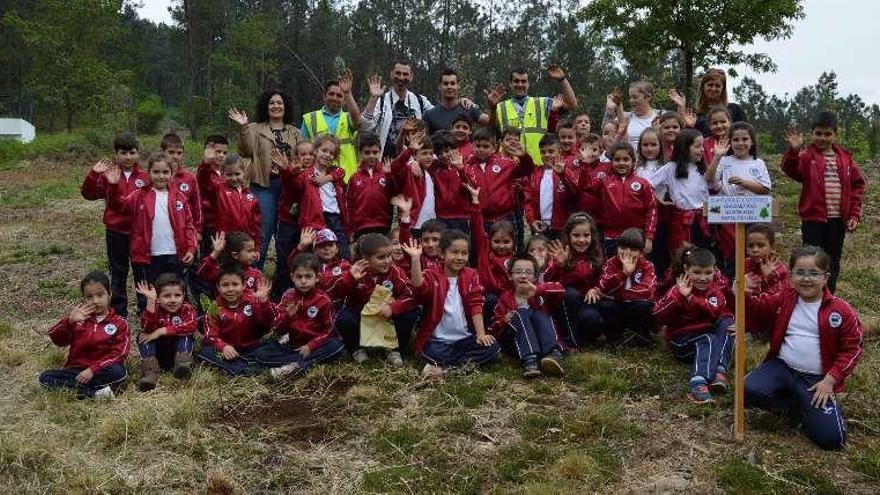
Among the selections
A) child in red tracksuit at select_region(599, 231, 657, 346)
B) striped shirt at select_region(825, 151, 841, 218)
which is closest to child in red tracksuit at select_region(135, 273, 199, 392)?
child in red tracksuit at select_region(599, 231, 657, 346)

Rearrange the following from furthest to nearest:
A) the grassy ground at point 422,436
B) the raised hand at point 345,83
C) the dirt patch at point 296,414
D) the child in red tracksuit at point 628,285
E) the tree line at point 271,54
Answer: the tree line at point 271,54, the raised hand at point 345,83, the child in red tracksuit at point 628,285, the dirt patch at point 296,414, the grassy ground at point 422,436

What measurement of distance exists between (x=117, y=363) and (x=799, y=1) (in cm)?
1935

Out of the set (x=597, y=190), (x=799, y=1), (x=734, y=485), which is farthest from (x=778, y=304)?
(x=799, y=1)

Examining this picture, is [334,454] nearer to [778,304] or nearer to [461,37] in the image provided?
[778,304]

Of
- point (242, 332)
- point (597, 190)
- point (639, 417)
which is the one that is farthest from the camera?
point (597, 190)

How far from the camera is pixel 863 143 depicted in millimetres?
21609

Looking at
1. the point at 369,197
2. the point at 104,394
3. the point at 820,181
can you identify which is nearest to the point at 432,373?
the point at 369,197

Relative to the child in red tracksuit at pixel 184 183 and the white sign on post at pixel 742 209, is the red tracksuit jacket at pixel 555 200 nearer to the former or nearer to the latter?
the white sign on post at pixel 742 209

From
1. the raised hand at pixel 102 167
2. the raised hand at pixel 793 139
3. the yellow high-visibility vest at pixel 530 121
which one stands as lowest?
the raised hand at pixel 102 167

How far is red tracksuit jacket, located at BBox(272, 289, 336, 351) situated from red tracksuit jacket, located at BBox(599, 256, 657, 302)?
2503 mm

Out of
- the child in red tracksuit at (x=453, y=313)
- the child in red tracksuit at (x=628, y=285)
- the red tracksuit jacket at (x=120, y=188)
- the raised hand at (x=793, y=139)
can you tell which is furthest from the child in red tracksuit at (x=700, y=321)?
the red tracksuit jacket at (x=120, y=188)

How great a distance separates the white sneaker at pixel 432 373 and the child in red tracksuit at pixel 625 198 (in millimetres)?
2294

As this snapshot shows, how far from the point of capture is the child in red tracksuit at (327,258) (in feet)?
21.6

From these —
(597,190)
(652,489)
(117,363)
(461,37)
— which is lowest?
(652,489)
